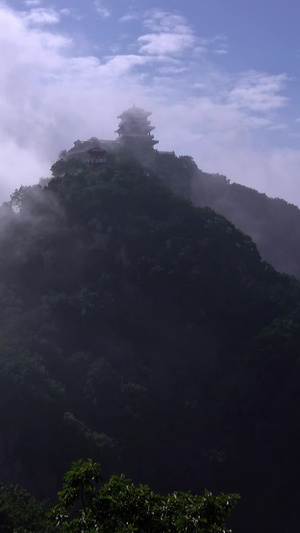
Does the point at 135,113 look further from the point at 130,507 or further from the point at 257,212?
the point at 130,507

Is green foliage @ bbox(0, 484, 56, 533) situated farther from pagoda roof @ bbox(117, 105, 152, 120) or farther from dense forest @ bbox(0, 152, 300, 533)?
pagoda roof @ bbox(117, 105, 152, 120)

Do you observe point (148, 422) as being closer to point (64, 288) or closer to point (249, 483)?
point (249, 483)

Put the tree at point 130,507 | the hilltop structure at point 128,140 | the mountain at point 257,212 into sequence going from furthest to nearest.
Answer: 1. the mountain at point 257,212
2. the hilltop structure at point 128,140
3. the tree at point 130,507

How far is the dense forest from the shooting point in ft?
140

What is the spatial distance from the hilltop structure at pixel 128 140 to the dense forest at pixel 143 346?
14.1 ft

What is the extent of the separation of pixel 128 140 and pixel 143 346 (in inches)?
1136

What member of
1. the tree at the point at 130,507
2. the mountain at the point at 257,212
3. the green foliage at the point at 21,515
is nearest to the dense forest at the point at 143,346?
the mountain at the point at 257,212

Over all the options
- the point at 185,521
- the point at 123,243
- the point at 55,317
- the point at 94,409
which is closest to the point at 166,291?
the point at 123,243

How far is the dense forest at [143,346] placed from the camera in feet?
140

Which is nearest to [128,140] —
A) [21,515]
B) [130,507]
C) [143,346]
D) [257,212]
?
[257,212]

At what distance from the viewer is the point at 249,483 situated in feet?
147

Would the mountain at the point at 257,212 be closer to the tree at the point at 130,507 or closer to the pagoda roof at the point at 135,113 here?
the pagoda roof at the point at 135,113

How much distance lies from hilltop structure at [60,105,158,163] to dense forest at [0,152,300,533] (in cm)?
429

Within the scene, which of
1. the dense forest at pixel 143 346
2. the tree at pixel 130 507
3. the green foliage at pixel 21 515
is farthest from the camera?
the dense forest at pixel 143 346
